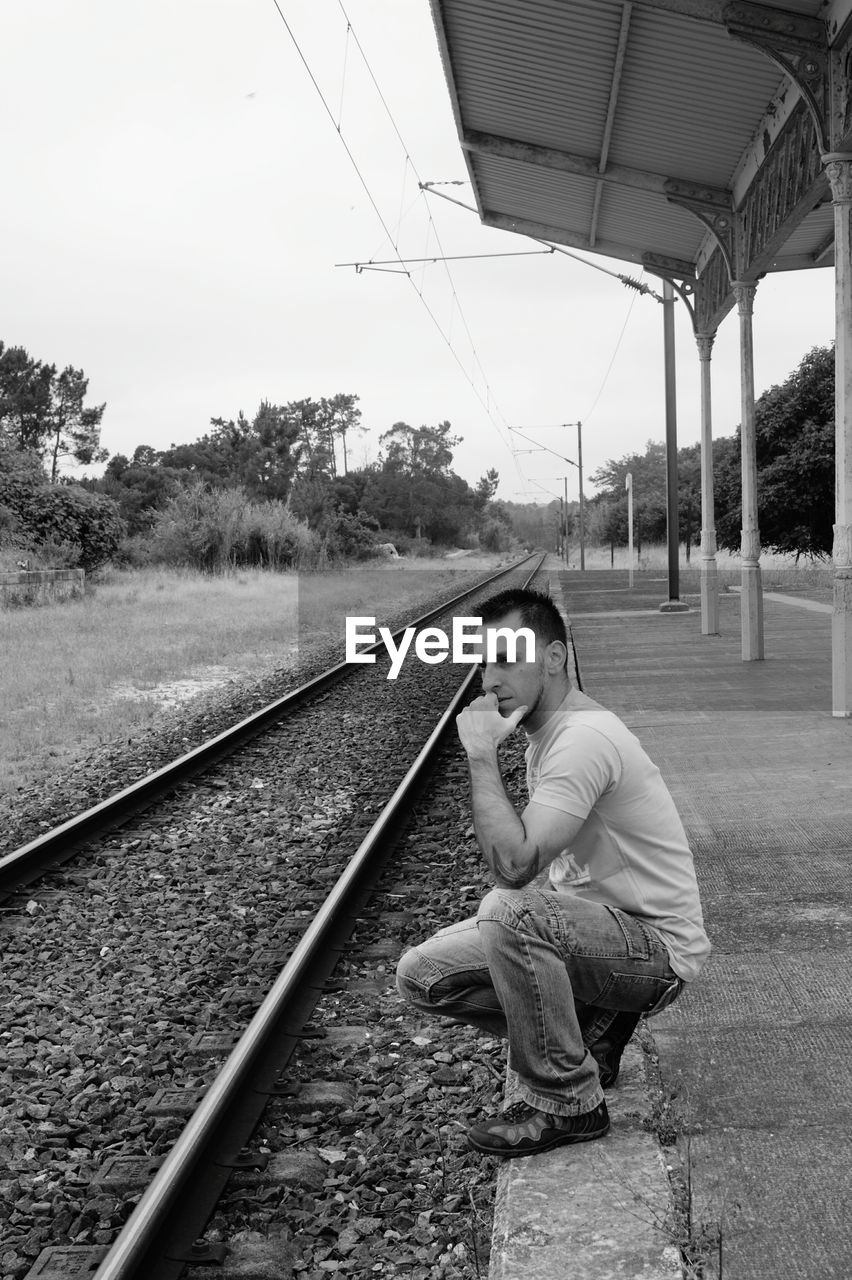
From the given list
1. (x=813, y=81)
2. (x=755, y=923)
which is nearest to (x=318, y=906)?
(x=755, y=923)

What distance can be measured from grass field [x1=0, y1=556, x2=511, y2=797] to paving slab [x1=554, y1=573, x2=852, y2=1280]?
4.96 metres

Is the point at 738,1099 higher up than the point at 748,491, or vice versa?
the point at 748,491

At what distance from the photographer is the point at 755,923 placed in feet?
17.7

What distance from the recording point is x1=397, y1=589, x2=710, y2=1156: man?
3.29 meters

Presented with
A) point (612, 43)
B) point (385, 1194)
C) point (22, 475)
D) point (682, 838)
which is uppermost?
point (612, 43)

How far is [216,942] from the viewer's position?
576 cm

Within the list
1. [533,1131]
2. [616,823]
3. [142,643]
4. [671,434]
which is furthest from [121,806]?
[671,434]

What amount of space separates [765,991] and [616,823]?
59.4 inches

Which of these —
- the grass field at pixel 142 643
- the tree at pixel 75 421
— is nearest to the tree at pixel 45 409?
the tree at pixel 75 421

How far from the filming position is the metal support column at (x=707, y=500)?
1867 centimetres

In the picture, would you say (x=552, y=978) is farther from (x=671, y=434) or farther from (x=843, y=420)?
(x=671, y=434)

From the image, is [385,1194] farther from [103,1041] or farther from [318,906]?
[318,906]

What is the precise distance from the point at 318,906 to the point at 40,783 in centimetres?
430

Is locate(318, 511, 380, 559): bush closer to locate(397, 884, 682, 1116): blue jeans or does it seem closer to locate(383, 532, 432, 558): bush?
locate(383, 532, 432, 558): bush
